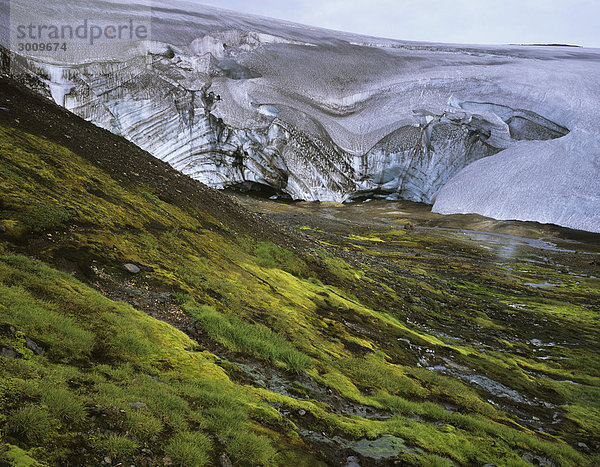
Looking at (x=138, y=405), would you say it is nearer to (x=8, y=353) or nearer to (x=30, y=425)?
(x=30, y=425)

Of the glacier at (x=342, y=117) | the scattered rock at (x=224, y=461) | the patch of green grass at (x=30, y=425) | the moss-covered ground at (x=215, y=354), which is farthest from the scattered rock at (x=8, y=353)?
the glacier at (x=342, y=117)

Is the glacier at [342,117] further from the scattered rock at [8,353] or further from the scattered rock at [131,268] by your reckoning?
the scattered rock at [8,353]

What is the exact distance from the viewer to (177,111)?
266 feet

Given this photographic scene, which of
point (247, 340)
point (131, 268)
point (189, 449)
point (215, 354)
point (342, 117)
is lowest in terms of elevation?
point (247, 340)

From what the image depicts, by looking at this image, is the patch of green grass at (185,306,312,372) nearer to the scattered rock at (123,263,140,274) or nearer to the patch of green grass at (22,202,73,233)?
the scattered rock at (123,263,140,274)

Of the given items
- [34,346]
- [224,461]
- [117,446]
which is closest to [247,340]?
[224,461]

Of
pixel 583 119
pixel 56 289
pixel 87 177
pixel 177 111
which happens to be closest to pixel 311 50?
pixel 177 111

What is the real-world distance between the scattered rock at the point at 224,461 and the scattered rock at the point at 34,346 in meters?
3.32

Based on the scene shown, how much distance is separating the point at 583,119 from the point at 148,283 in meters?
98.3

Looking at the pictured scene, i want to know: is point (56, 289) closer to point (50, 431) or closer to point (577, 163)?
point (50, 431)

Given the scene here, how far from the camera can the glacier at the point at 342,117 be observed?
3029 inches

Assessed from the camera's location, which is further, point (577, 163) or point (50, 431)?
point (577, 163)

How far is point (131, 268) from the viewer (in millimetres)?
11750

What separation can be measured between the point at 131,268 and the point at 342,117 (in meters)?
87.6
